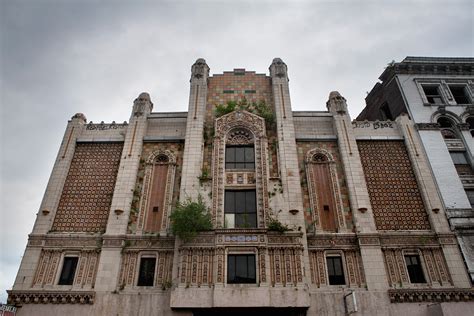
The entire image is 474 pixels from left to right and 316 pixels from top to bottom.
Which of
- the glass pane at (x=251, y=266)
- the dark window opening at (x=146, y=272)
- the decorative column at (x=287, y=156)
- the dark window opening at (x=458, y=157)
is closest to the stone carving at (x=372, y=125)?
the dark window opening at (x=458, y=157)

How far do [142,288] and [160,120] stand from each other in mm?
12524

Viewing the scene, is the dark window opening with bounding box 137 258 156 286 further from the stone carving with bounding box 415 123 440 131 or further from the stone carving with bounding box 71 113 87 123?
the stone carving with bounding box 415 123 440 131

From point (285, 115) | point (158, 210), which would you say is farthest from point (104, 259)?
point (285, 115)

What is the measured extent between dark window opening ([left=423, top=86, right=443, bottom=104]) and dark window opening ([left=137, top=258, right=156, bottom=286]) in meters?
26.1

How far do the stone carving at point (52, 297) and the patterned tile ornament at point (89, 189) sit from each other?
3.85 metres

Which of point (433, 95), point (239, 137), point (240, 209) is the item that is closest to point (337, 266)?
point (240, 209)

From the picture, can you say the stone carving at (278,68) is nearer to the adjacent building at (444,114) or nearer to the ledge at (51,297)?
the adjacent building at (444,114)

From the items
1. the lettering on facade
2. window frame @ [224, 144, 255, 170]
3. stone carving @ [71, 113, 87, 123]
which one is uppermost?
stone carving @ [71, 113, 87, 123]

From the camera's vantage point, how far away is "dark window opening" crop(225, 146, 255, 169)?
72.4 feet

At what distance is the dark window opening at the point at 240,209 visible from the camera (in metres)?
19.5

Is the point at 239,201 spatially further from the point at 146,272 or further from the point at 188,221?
the point at 146,272

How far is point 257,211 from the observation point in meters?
19.8

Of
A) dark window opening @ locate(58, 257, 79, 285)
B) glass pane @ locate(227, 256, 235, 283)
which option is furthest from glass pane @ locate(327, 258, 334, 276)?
dark window opening @ locate(58, 257, 79, 285)

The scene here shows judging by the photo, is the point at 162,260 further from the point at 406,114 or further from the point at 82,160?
the point at 406,114
